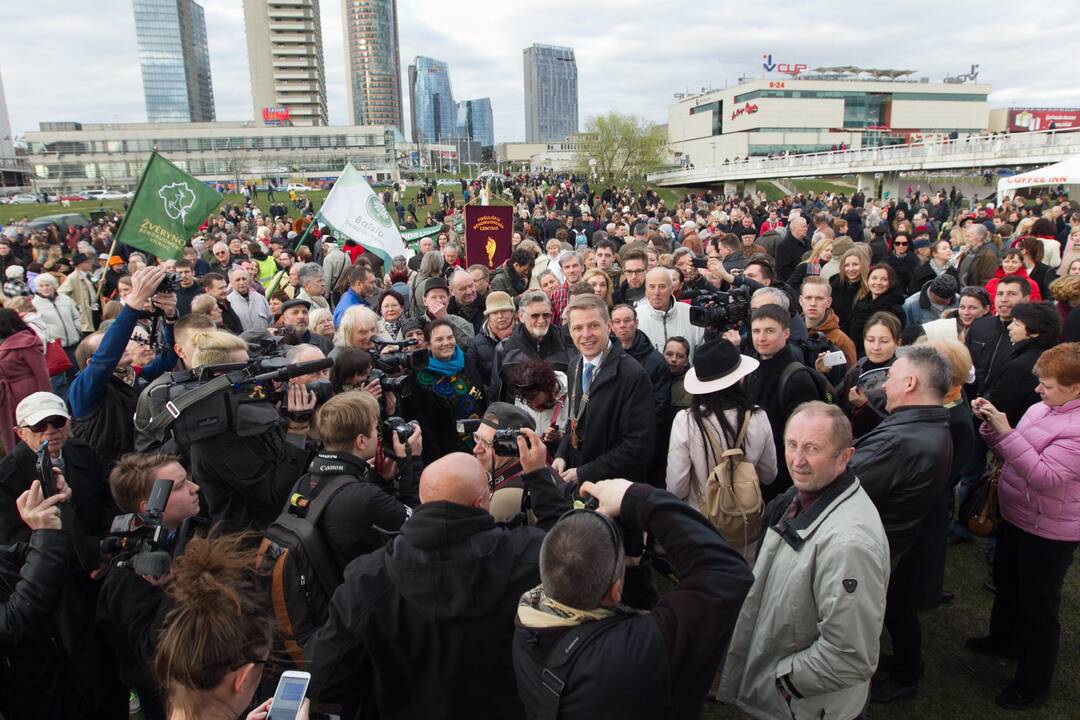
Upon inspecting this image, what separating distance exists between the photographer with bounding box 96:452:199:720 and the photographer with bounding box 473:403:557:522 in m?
1.26

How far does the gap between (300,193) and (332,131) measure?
54730mm

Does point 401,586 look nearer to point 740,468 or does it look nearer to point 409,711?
point 409,711

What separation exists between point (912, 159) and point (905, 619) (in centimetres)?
4420

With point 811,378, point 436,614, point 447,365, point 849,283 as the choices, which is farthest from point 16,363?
point 849,283

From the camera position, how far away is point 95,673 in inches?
108

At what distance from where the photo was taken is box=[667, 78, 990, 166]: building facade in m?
77.2

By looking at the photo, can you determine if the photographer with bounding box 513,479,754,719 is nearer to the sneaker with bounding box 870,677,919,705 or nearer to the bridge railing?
the sneaker with bounding box 870,677,919,705

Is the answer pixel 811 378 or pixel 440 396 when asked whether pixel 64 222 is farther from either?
pixel 811 378

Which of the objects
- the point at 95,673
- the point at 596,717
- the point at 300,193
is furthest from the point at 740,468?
the point at 300,193

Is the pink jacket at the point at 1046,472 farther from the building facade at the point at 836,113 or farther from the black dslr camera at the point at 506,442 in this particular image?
the building facade at the point at 836,113

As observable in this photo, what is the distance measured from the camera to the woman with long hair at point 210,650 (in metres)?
1.62

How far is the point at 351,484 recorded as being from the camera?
101 inches

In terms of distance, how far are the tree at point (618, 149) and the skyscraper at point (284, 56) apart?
211 feet

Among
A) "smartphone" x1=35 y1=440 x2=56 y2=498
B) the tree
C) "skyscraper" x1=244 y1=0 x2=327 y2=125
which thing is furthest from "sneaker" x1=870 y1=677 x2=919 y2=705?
"skyscraper" x1=244 y1=0 x2=327 y2=125
